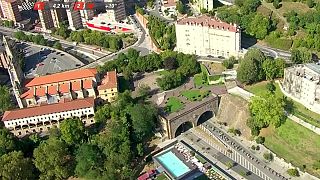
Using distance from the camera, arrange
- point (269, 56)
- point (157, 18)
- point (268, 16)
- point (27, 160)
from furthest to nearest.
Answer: point (157, 18) → point (268, 16) → point (269, 56) → point (27, 160)

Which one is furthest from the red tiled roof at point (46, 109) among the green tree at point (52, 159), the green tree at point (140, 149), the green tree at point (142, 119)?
the green tree at point (140, 149)

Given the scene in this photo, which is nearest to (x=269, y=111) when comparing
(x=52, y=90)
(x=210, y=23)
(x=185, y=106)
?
(x=185, y=106)

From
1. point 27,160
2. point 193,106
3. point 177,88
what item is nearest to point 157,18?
point 177,88

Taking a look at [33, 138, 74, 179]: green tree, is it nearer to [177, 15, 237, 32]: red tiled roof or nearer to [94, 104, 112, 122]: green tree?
[94, 104, 112, 122]: green tree

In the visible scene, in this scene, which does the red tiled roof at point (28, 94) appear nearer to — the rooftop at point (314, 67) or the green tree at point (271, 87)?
the green tree at point (271, 87)

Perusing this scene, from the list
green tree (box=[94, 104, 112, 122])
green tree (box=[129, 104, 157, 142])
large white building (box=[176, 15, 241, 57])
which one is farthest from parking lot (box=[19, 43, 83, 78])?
green tree (box=[129, 104, 157, 142])

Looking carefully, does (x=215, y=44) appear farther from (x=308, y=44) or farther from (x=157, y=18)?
(x=157, y=18)

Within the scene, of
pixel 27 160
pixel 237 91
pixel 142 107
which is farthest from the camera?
Answer: pixel 237 91
